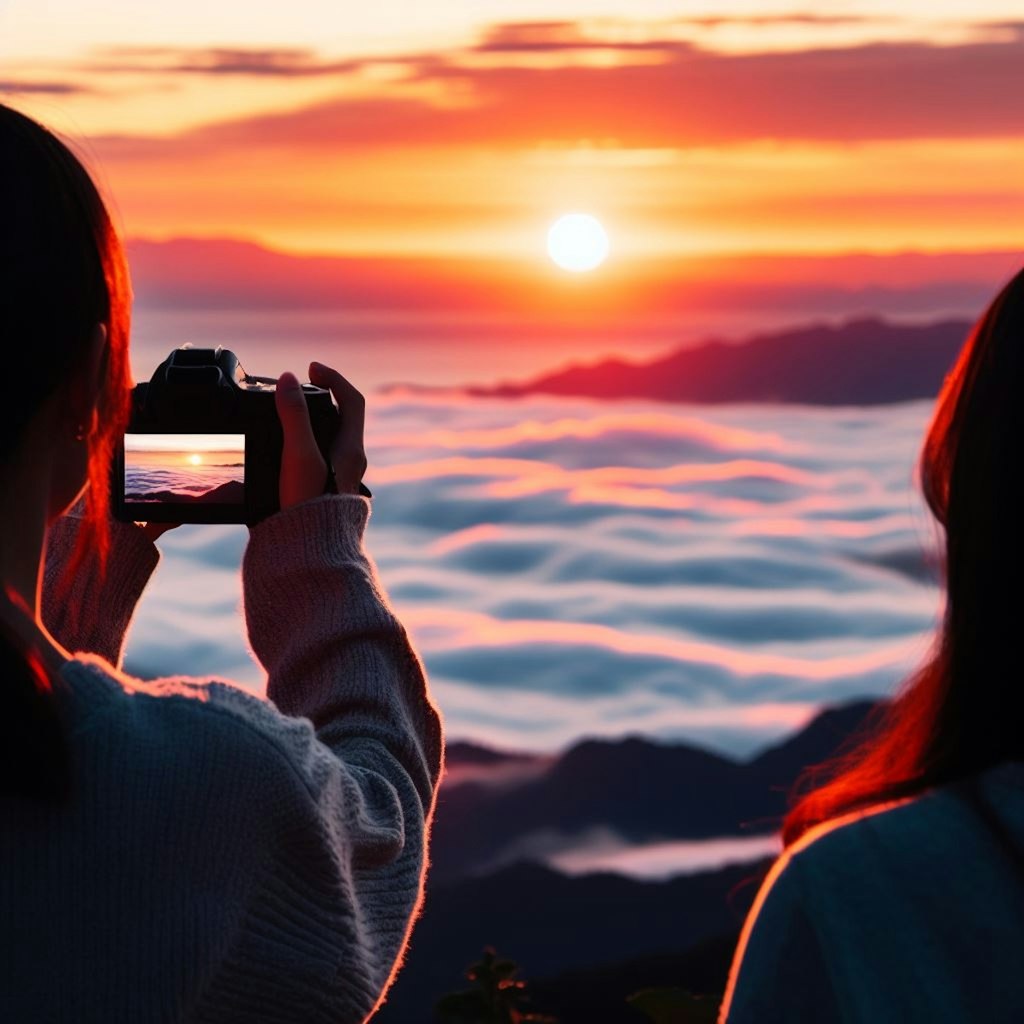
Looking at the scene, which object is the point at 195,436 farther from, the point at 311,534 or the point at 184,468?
the point at 311,534

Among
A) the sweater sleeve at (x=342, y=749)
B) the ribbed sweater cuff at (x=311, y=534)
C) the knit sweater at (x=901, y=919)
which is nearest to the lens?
the knit sweater at (x=901, y=919)

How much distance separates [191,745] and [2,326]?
373mm

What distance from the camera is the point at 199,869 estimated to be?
4.34ft

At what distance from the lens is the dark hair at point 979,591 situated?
3.96 ft

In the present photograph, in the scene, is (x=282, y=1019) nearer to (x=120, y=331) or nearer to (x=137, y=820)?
(x=137, y=820)

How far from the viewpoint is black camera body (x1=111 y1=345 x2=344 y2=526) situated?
6.00 ft

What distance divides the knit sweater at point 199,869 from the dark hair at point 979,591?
492 millimetres

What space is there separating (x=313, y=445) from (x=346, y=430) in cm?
10

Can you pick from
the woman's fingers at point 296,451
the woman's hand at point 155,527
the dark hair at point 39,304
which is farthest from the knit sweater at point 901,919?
the woman's hand at point 155,527

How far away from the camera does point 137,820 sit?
1291 mm

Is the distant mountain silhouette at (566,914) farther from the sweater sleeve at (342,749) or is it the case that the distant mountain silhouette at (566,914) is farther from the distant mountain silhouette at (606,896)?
the sweater sleeve at (342,749)

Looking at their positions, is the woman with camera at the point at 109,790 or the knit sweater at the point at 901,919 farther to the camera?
the woman with camera at the point at 109,790

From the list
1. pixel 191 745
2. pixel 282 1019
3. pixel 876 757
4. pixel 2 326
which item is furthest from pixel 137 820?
pixel 876 757

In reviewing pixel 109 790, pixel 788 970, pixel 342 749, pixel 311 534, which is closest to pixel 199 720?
pixel 109 790
